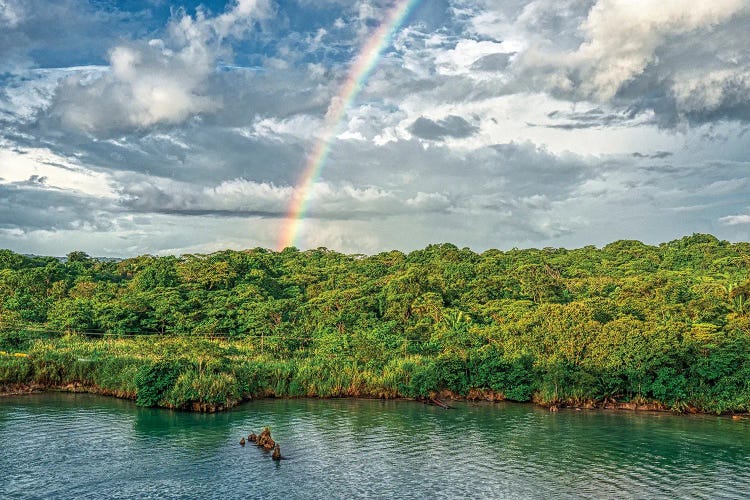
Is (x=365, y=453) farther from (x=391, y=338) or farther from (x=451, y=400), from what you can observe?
(x=391, y=338)

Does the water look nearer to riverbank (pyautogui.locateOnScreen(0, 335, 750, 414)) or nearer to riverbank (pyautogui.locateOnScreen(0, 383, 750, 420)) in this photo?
riverbank (pyautogui.locateOnScreen(0, 383, 750, 420))

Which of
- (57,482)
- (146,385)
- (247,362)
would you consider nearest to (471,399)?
(247,362)

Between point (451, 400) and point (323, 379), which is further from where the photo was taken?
point (323, 379)

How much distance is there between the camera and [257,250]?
356 feet

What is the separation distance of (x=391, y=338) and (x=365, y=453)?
20.3 meters

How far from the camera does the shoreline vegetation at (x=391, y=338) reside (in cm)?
3906

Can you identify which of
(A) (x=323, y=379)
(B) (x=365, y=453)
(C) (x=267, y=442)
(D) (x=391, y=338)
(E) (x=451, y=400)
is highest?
(D) (x=391, y=338)

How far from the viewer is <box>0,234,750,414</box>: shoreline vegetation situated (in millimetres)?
39062

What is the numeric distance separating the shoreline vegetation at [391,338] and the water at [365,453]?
2.07m

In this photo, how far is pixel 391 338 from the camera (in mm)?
49781

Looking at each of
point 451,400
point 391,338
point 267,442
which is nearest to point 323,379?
point 391,338

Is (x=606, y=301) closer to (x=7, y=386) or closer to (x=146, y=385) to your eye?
(x=146, y=385)

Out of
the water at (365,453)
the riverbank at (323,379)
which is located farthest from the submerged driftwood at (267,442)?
the riverbank at (323,379)

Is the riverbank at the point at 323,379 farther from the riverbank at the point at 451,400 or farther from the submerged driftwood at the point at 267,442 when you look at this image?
the submerged driftwood at the point at 267,442
